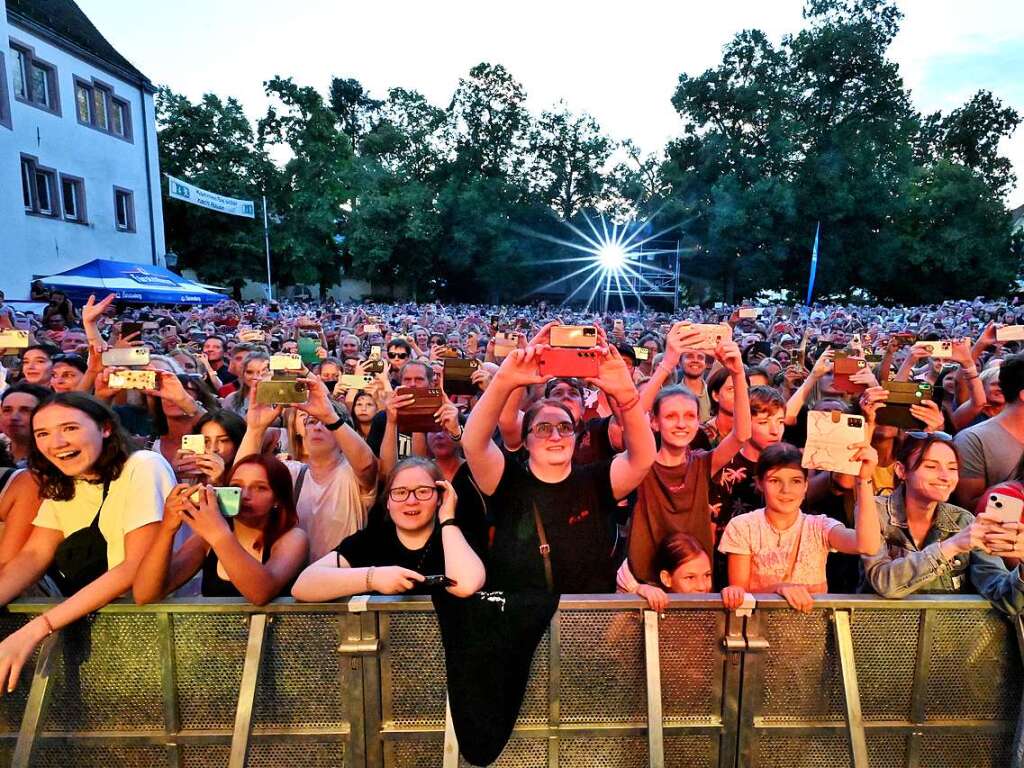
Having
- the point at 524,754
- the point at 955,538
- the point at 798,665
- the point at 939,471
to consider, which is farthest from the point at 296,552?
the point at 939,471

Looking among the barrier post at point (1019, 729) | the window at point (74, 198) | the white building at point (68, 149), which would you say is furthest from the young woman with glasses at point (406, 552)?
the window at point (74, 198)

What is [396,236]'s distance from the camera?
126 feet

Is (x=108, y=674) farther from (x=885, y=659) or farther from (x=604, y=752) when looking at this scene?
(x=885, y=659)

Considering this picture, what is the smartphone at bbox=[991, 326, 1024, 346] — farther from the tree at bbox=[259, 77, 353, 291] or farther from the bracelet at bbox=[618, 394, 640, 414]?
the tree at bbox=[259, 77, 353, 291]

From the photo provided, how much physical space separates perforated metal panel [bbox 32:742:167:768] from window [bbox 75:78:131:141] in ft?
83.1

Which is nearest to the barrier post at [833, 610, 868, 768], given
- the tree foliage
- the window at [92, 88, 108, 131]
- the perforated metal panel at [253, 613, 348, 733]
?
the perforated metal panel at [253, 613, 348, 733]

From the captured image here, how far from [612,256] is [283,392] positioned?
3733 cm

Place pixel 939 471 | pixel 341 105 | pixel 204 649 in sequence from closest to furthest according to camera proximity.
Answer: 1. pixel 204 649
2. pixel 939 471
3. pixel 341 105

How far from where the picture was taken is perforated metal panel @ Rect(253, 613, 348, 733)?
2268 millimetres

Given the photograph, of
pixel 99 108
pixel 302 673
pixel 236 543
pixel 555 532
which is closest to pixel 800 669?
pixel 555 532

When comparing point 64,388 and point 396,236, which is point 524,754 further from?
point 396,236

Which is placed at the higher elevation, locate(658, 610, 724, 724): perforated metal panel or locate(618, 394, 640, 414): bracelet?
locate(618, 394, 640, 414): bracelet

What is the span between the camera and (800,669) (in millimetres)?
2324

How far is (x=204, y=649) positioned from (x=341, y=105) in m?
67.5
